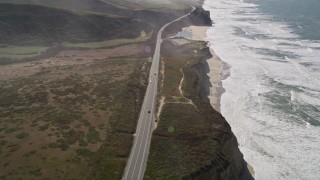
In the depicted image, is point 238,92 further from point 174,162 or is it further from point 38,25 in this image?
point 38,25

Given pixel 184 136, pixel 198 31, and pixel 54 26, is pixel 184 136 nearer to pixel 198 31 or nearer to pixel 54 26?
pixel 54 26

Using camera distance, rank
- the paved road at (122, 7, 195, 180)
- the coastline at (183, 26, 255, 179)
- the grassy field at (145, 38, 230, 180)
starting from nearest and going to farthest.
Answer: the paved road at (122, 7, 195, 180) → the grassy field at (145, 38, 230, 180) → the coastline at (183, 26, 255, 179)

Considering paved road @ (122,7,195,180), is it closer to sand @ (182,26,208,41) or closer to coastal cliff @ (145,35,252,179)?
coastal cliff @ (145,35,252,179)

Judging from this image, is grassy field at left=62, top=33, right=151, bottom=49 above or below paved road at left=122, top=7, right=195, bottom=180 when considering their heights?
above

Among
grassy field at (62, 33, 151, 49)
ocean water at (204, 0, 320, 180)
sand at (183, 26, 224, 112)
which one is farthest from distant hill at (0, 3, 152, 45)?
ocean water at (204, 0, 320, 180)

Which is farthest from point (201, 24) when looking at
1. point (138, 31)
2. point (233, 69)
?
point (233, 69)

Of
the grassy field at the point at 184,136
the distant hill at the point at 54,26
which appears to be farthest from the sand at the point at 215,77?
the distant hill at the point at 54,26
